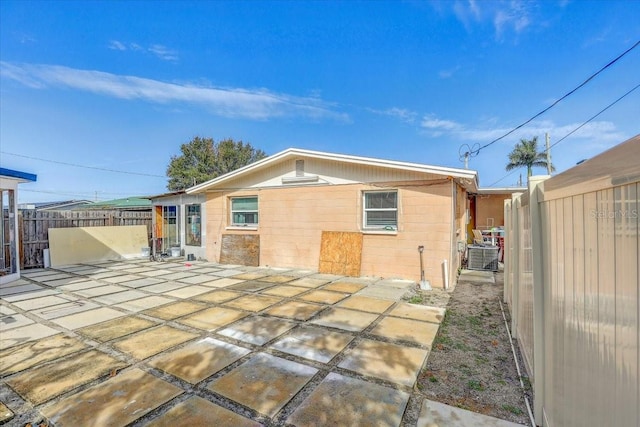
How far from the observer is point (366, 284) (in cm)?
673

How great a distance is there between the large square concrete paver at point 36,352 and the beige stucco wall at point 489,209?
1487cm

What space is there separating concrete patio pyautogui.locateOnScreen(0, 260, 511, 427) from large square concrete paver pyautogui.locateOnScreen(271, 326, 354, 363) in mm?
25

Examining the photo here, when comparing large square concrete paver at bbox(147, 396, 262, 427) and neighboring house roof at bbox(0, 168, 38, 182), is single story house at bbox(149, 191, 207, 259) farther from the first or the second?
large square concrete paver at bbox(147, 396, 262, 427)

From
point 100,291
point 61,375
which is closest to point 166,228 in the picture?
point 100,291

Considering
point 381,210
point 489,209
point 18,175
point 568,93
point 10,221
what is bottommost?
point 10,221

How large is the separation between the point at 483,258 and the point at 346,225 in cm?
464

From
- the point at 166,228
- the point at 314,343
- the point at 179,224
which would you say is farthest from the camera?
the point at 166,228

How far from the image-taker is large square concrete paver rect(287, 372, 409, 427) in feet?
7.27

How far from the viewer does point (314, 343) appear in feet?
11.8

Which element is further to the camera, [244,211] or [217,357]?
[244,211]

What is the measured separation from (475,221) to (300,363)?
44.2 ft

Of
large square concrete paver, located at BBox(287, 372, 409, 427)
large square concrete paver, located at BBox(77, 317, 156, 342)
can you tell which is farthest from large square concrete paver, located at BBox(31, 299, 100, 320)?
large square concrete paver, located at BBox(287, 372, 409, 427)

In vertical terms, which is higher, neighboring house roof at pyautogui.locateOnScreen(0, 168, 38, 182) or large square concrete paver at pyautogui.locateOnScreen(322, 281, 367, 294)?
neighboring house roof at pyautogui.locateOnScreen(0, 168, 38, 182)

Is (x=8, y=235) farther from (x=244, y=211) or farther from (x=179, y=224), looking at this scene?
(x=244, y=211)
